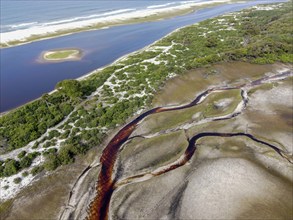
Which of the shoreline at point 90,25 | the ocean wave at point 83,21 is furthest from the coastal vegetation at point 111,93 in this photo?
the ocean wave at point 83,21

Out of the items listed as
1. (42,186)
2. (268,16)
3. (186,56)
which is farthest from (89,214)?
(268,16)

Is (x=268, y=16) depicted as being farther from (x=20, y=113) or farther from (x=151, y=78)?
(x=20, y=113)

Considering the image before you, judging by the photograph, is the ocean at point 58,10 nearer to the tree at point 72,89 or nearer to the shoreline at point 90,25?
the shoreline at point 90,25

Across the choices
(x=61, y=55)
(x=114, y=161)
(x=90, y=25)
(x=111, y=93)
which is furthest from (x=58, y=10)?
(x=114, y=161)

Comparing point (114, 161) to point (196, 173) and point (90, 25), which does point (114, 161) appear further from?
point (90, 25)

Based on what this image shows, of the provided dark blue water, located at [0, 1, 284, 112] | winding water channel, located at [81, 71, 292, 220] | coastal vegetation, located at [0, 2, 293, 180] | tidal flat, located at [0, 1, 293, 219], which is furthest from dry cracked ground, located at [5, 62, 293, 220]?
dark blue water, located at [0, 1, 284, 112]
